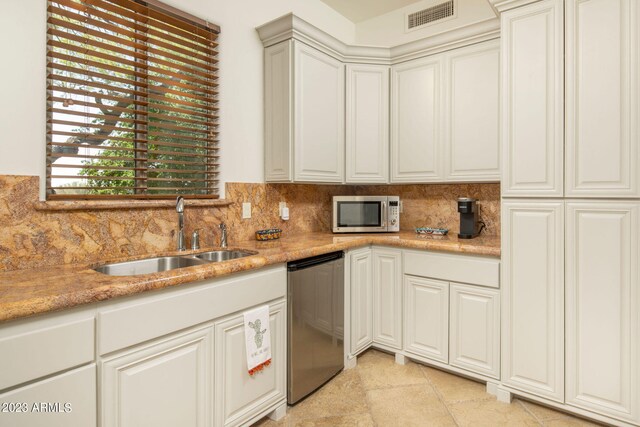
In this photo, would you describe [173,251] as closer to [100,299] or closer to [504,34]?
[100,299]

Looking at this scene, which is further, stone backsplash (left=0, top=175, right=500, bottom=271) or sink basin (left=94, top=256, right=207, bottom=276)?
sink basin (left=94, top=256, right=207, bottom=276)

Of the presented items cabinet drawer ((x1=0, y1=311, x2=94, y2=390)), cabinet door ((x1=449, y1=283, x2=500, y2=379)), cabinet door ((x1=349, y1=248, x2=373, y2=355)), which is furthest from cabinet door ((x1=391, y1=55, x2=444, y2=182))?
cabinet drawer ((x1=0, y1=311, x2=94, y2=390))

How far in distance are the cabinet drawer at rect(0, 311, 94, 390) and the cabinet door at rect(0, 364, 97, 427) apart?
3cm

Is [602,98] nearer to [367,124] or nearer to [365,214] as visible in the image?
[367,124]

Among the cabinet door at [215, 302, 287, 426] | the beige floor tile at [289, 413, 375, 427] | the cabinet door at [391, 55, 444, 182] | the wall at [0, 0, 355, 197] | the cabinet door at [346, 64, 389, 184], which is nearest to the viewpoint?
the wall at [0, 0, 355, 197]

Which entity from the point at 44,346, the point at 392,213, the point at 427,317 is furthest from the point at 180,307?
the point at 392,213

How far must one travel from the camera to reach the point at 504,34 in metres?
2.25

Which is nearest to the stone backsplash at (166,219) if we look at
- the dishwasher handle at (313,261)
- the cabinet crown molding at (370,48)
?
the dishwasher handle at (313,261)

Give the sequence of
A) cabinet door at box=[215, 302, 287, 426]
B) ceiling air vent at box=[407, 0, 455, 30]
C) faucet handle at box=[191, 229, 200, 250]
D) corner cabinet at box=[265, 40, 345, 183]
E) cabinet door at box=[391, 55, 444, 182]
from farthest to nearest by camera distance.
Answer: ceiling air vent at box=[407, 0, 455, 30]
cabinet door at box=[391, 55, 444, 182]
corner cabinet at box=[265, 40, 345, 183]
faucet handle at box=[191, 229, 200, 250]
cabinet door at box=[215, 302, 287, 426]

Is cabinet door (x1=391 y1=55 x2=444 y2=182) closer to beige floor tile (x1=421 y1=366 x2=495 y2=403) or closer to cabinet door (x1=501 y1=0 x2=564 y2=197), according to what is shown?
cabinet door (x1=501 y1=0 x2=564 y2=197)

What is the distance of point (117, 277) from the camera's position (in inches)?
59.2

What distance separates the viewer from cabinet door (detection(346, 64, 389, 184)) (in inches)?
122

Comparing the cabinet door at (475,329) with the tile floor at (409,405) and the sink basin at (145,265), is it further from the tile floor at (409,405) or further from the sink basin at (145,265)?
the sink basin at (145,265)

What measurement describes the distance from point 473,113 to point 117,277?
253 centimetres
